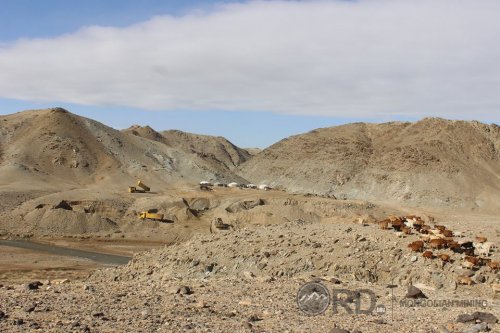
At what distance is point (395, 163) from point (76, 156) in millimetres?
45571

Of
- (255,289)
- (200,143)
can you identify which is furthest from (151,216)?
(200,143)

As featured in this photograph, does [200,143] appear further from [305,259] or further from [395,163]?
[305,259]

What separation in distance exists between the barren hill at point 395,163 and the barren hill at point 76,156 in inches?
480

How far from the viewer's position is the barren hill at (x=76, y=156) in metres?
66.2

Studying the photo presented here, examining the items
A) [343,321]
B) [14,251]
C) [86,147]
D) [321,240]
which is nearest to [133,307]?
[343,321]

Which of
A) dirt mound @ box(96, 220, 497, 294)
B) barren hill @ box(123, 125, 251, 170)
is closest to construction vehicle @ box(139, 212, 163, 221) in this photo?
dirt mound @ box(96, 220, 497, 294)

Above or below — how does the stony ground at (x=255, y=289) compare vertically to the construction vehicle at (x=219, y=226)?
above

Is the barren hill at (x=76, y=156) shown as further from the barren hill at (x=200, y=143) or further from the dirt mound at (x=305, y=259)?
the barren hill at (x=200, y=143)

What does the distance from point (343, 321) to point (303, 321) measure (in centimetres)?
77

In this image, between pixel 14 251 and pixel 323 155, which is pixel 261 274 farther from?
pixel 323 155

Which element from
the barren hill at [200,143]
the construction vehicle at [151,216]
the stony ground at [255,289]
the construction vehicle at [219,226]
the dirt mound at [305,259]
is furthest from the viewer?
the barren hill at [200,143]

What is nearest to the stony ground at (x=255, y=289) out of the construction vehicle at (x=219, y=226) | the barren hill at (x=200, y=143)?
the construction vehicle at (x=219, y=226)

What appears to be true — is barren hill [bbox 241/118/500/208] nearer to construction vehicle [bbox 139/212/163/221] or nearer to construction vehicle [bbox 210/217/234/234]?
construction vehicle [bbox 210/217/234/234]

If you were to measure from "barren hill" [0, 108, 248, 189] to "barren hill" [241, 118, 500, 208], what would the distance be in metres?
12.2
